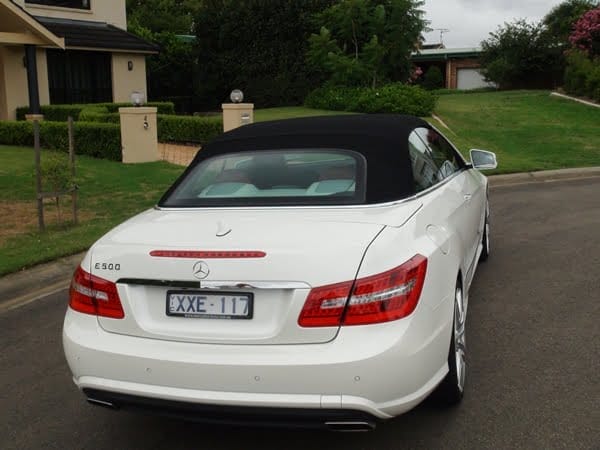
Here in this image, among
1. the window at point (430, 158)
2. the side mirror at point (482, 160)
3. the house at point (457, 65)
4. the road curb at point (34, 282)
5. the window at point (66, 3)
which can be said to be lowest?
the road curb at point (34, 282)

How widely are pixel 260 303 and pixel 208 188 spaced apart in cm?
149

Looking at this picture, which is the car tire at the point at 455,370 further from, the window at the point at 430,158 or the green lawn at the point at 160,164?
the green lawn at the point at 160,164

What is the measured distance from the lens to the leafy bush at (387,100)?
21172mm

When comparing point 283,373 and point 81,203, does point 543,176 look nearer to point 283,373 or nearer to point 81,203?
point 81,203

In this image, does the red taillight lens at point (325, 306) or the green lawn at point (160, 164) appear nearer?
the red taillight lens at point (325, 306)

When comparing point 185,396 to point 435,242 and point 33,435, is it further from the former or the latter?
point 435,242

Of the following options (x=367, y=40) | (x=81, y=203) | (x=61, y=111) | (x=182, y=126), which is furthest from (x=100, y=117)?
(x=367, y=40)

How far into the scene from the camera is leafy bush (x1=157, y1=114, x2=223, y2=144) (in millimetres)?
17859

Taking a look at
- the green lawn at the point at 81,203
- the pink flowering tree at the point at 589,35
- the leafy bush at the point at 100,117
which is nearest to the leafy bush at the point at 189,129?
the leafy bush at the point at 100,117

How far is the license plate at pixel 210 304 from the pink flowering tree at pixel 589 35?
2842 centimetres

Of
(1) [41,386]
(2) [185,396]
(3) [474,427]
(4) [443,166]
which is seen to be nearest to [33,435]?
(1) [41,386]

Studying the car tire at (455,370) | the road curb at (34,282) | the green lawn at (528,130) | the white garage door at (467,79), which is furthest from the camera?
the white garage door at (467,79)

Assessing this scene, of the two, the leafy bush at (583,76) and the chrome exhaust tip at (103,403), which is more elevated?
the leafy bush at (583,76)

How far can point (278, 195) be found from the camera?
4148 millimetres
